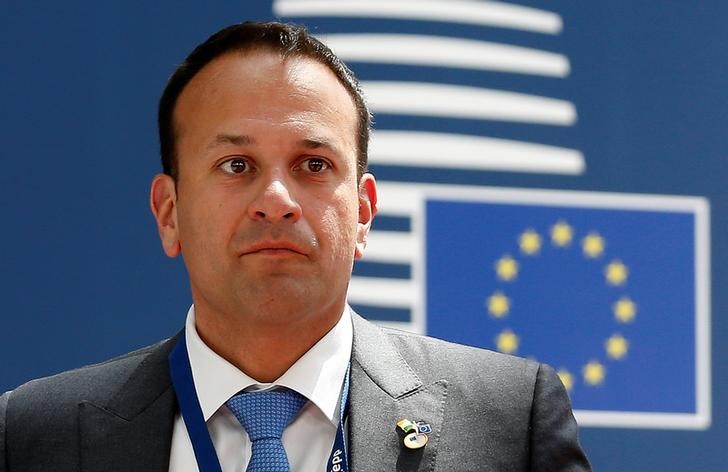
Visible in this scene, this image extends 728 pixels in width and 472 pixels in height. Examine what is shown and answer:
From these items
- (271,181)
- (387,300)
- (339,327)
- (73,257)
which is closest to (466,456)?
(339,327)

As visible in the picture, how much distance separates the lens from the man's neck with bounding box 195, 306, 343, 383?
2199 mm

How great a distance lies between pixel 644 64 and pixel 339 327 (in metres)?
1.63

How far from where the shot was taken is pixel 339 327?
2273 millimetres

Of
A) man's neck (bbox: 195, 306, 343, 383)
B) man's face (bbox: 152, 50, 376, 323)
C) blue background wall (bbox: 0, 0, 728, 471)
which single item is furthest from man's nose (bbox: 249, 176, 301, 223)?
blue background wall (bbox: 0, 0, 728, 471)

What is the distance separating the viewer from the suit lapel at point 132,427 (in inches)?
82.9

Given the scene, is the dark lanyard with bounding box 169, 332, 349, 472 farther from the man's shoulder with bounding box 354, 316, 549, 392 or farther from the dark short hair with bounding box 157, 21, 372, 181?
the dark short hair with bounding box 157, 21, 372, 181

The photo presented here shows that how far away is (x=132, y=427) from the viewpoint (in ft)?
7.05

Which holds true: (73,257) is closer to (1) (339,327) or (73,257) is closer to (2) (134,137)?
(2) (134,137)

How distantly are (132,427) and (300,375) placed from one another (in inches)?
12.6

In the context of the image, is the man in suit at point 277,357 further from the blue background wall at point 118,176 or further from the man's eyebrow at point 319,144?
the blue background wall at point 118,176

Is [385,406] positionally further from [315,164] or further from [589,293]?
[589,293]

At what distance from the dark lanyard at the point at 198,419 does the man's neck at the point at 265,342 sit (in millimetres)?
81

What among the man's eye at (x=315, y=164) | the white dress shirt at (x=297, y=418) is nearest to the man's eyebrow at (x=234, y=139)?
the man's eye at (x=315, y=164)

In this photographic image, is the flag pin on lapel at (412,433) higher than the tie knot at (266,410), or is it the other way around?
the tie knot at (266,410)
